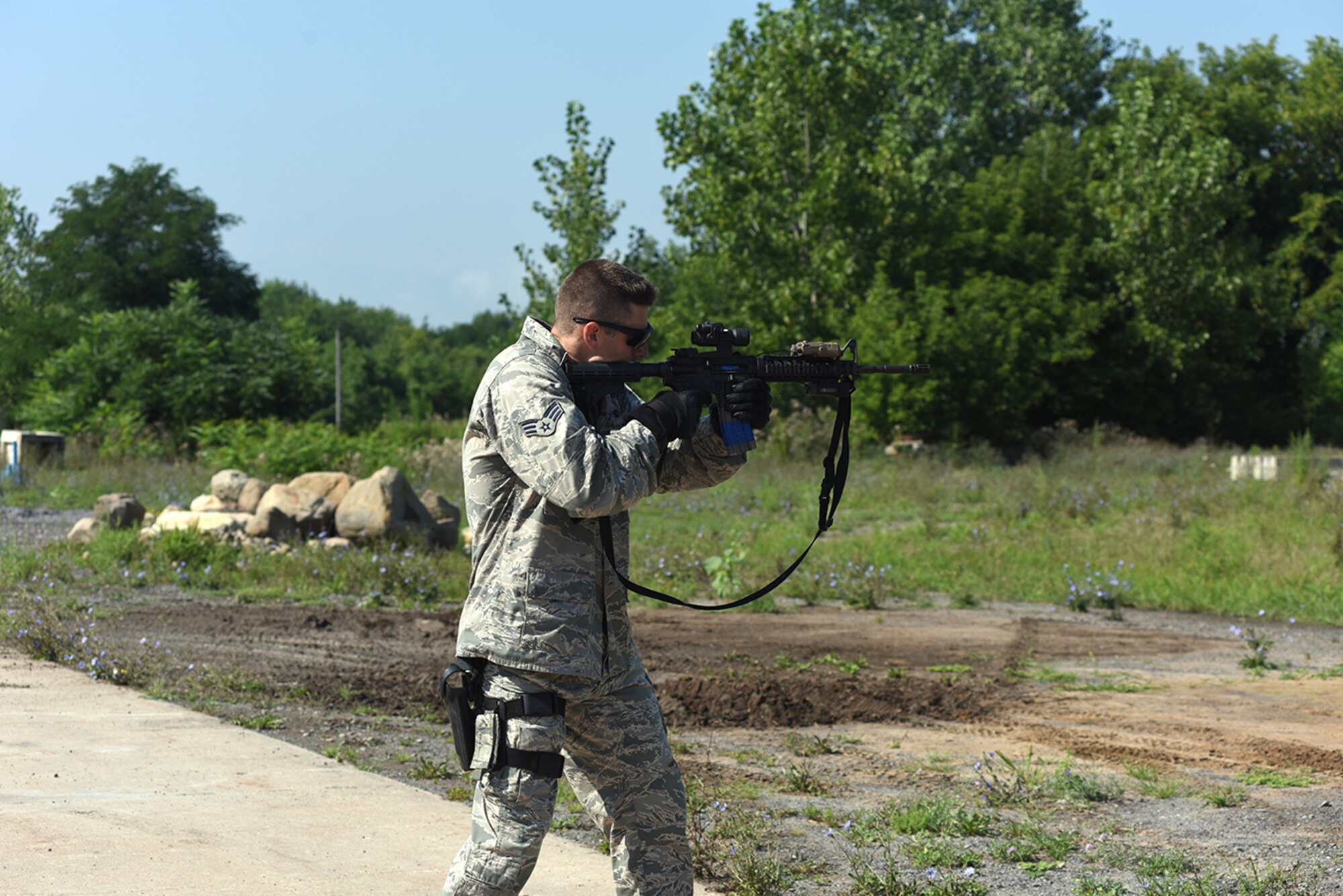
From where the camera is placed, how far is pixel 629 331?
376 cm

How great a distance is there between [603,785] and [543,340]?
128 centimetres

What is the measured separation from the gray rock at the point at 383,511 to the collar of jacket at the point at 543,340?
429 inches

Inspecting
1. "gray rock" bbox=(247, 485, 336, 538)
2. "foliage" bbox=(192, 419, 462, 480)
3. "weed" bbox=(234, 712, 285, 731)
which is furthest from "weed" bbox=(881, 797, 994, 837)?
"foliage" bbox=(192, 419, 462, 480)

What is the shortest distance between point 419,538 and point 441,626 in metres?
3.88

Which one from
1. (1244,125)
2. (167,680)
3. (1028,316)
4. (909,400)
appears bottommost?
(167,680)

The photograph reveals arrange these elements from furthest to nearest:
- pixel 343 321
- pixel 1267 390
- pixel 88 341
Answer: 1. pixel 343 321
2. pixel 1267 390
3. pixel 88 341

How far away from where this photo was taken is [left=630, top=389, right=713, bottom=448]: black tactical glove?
3572mm

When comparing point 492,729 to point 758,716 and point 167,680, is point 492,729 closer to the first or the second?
point 758,716

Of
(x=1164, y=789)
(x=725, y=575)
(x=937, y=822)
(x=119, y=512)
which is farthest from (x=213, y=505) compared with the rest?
(x=1164, y=789)

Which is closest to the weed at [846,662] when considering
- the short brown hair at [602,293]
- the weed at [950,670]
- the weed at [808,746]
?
the weed at [950,670]

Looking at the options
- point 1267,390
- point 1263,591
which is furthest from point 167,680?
point 1267,390

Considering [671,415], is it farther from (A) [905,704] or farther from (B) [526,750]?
(A) [905,704]

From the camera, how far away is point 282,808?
17.5 feet

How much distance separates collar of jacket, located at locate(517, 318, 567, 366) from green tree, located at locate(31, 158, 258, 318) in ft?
141
